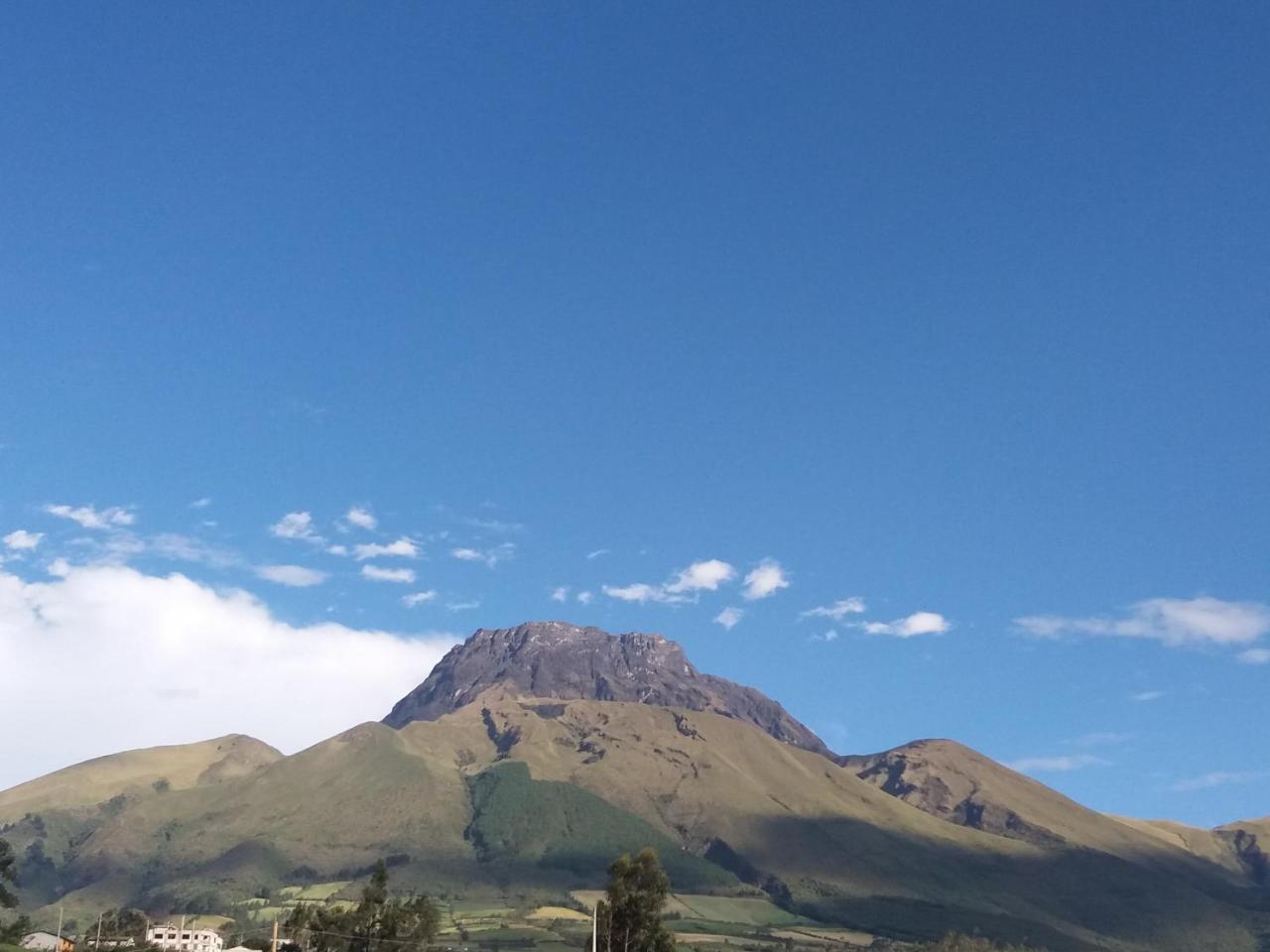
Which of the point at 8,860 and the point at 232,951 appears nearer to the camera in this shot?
the point at 8,860

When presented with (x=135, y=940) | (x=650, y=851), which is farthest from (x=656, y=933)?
(x=135, y=940)

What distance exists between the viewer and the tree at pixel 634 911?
448ft

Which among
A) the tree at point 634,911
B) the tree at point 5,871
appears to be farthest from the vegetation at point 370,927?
the tree at point 634,911

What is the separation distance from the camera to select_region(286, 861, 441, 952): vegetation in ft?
525

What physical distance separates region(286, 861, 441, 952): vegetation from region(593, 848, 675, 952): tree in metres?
34.4

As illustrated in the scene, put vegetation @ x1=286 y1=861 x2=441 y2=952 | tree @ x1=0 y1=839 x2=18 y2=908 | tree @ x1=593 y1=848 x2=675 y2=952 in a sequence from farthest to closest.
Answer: vegetation @ x1=286 y1=861 x2=441 y2=952 → tree @ x1=0 y1=839 x2=18 y2=908 → tree @ x1=593 y1=848 x2=675 y2=952

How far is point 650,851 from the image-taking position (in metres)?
141

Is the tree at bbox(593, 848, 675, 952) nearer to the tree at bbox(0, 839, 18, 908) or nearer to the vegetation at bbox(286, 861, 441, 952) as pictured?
the vegetation at bbox(286, 861, 441, 952)

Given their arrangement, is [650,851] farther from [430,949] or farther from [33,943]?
[33,943]

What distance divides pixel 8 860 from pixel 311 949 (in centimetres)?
3551

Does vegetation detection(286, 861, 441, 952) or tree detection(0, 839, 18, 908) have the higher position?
tree detection(0, 839, 18, 908)

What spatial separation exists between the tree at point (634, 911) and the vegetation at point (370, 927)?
113 feet

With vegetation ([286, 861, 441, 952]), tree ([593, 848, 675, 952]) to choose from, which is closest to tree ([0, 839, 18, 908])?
vegetation ([286, 861, 441, 952])

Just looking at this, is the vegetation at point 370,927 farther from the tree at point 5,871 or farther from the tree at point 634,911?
the tree at point 634,911
